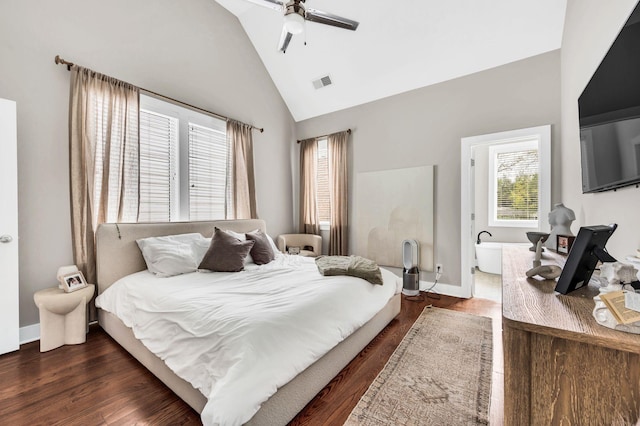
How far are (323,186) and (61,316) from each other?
358 centimetres

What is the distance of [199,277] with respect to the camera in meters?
2.42

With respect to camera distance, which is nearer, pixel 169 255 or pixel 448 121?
pixel 169 255

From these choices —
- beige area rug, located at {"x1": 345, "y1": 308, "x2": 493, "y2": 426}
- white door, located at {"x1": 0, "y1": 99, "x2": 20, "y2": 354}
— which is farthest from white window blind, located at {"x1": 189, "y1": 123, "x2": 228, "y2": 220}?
beige area rug, located at {"x1": 345, "y1": 308, "x2": 493, "y2": 426}

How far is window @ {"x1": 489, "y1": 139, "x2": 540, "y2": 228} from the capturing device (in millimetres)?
4902

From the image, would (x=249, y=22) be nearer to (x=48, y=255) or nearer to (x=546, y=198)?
(x=48, y=255)

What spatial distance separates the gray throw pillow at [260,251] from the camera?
3.04 m

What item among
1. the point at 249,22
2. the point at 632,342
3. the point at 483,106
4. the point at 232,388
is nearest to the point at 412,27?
the point at 483,106

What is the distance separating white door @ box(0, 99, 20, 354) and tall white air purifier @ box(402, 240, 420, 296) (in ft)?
12.6

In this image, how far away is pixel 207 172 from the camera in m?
3.67

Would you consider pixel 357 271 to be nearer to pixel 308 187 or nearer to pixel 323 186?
pixel 323 186

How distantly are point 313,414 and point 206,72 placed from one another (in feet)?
13.1

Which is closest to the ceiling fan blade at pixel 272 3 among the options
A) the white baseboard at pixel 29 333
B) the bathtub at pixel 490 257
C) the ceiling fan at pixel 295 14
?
the ceiling fan at pixel 295 14

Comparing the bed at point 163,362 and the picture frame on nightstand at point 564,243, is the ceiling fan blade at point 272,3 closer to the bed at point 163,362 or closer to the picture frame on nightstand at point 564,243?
the bed at point 163,362

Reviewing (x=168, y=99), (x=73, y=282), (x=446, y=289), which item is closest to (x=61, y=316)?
(x=73, y=282)
